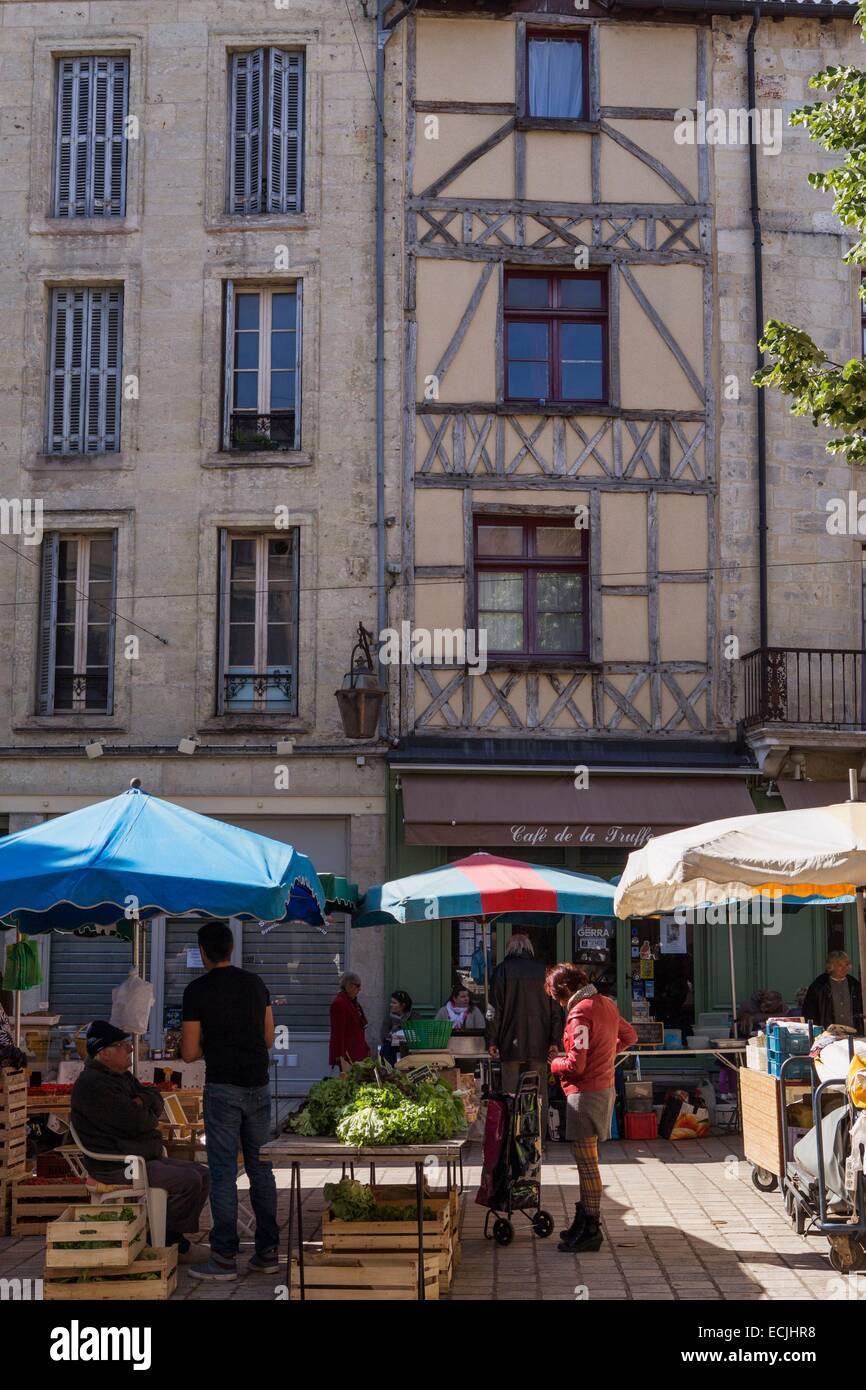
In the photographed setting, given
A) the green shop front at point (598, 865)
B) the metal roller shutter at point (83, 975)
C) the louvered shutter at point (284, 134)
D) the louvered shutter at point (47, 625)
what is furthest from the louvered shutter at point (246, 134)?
the metal roller shutter at point (83, 975)

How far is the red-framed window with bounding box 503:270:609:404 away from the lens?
1764 cm

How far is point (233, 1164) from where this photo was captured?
818 cm

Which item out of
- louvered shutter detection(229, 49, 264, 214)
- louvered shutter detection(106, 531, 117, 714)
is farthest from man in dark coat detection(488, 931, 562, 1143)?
louvered shutter detection(229, 49, 264, 214)

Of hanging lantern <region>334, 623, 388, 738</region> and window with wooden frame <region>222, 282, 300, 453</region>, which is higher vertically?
window with wooden frame <region>222, 282, 300, 453</region>

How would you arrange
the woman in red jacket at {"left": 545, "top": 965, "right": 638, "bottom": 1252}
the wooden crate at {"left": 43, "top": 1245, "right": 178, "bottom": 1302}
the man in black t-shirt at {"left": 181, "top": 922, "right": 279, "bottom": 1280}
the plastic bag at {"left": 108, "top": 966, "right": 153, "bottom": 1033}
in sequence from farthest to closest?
the plastic bag at {"left": 108, "top": 966, "right": 153, "bottom": 1033} < the woman in red jacket at {"left": 545, "top": 965, "right": 638, "bottom": 1252} < the man in black t-shirt at {"left": 181, "top": 922, "right": 279, "bottom": 1280} < the wooden crate at {"left": 43, "top": 1245, "right": 178, "bottom": 1302}

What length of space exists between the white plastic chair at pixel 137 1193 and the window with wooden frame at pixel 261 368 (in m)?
10.6

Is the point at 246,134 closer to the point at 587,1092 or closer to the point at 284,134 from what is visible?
the point at 284,134

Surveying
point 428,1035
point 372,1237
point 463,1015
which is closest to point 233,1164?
point 372,1237

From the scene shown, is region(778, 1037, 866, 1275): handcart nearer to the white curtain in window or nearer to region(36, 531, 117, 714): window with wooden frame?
region(36, 531, 117, 714): window with wooden frame

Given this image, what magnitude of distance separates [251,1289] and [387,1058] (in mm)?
6847

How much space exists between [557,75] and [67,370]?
6581mm

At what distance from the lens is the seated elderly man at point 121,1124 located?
8320mm

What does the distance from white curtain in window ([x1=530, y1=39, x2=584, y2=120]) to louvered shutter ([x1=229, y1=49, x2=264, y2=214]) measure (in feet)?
10.3

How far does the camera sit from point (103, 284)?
1783 cm
